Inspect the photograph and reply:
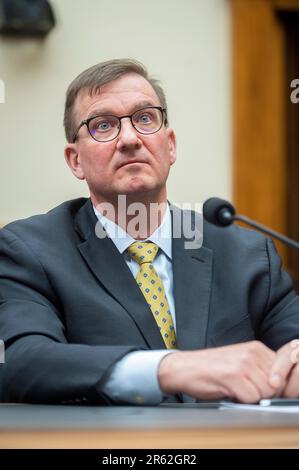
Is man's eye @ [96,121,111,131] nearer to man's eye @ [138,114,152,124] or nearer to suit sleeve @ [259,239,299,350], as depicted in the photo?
man's eye @ [138,114,152,124]

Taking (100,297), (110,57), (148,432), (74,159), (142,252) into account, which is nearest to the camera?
(148,432)

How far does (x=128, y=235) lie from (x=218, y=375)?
0.63 metres

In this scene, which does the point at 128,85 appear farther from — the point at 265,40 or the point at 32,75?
the point at 265,40

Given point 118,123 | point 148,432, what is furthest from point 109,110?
point 148,432

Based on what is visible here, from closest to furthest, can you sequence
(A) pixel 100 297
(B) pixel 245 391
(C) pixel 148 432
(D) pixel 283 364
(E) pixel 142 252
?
(C) pixel 148 432
(B) pixel 245 391
(D) pixel 283 364
(A) pixel 100 297
(E) pixel 142 252

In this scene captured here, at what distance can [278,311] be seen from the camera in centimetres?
200

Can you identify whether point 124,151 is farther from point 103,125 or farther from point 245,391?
point 245,391

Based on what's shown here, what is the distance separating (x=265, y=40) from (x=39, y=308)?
2234 mm

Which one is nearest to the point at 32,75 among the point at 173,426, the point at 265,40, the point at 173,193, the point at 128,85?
the point at 173,193

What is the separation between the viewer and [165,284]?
6.35 ft

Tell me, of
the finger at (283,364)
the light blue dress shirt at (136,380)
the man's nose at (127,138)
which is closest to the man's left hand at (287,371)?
the finger at (283,364)

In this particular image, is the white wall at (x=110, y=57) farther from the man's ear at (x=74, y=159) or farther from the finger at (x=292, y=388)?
the finger at (x=292, y=388)

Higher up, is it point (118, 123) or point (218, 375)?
point (118, 123)

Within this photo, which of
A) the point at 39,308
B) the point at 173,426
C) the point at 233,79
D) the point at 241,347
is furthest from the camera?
the point at 233,79
